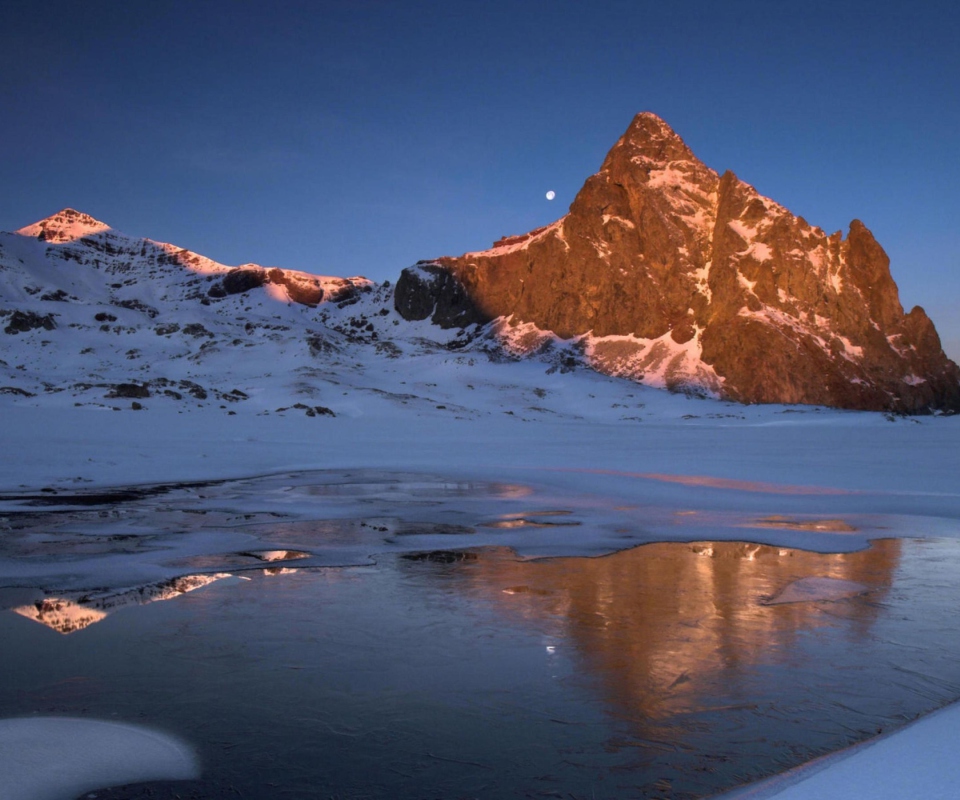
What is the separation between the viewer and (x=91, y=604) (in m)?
6.83

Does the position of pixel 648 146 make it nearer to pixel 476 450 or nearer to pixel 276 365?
pixel 276 365

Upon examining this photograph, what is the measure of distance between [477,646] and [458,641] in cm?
20

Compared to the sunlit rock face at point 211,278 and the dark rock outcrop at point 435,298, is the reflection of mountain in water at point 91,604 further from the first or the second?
the sunlit rock face at point 211,278

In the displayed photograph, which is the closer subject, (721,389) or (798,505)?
(798,505)

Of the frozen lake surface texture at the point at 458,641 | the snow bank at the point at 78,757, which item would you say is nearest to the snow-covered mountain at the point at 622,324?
the frozen lake surface texture at the point at 458,641

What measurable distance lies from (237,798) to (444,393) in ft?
208

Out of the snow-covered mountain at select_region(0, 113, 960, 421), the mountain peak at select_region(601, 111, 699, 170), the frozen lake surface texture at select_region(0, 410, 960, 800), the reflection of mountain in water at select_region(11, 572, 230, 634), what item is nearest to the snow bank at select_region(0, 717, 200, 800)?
the frozen lake surface texture at select_region(0, 410, 960, 800)

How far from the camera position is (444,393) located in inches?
2635

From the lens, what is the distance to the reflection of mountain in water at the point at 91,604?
628 cm

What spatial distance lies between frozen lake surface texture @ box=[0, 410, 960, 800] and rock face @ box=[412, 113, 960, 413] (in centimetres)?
8599

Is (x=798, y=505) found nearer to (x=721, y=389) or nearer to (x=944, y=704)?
(x=944, y=704)

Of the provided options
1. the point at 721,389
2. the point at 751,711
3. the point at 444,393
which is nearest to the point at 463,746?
the point at 751,711

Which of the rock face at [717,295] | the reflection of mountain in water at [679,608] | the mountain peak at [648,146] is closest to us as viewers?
the reflection of mountain in water at [679,608]

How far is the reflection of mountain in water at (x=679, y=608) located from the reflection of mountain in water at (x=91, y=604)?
2992 millimetres
